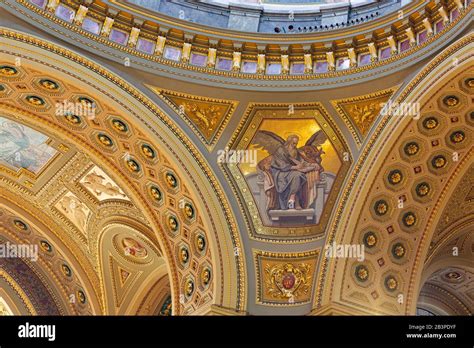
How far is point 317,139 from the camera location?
67.6ft

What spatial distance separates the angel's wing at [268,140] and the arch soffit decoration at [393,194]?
171 cm

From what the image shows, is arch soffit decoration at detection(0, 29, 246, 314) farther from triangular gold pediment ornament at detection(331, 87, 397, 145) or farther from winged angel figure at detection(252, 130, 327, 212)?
triangular gold pediment ornament at detection(331, 87, 397, 145)

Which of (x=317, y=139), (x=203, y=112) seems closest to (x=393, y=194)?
(x=317, y=139)

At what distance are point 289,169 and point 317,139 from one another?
33.1 inches

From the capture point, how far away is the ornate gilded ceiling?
63.4ft

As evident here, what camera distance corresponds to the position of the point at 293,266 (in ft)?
67.0

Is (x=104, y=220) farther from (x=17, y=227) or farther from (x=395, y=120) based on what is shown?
(x=395, y=120)

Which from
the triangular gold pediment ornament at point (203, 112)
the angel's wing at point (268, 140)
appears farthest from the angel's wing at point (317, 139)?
the triangular gold pediment ornament at point (203, 112)

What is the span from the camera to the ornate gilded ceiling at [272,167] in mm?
19312

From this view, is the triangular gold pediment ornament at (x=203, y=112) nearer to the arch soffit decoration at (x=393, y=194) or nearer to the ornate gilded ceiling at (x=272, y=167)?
the ornate gilded ceiling at (x=272, y=167)

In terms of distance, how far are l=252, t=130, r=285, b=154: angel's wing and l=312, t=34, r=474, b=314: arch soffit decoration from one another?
1.71 m
